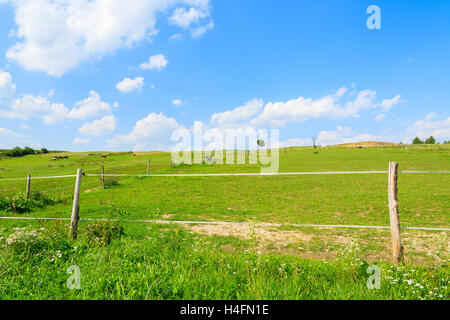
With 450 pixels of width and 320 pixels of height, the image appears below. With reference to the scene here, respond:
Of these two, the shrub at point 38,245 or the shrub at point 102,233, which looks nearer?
the shrub at point 38,245

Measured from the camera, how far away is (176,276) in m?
3.13

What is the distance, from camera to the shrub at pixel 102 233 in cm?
441

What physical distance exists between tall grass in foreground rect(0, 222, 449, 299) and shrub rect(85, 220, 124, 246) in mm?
191

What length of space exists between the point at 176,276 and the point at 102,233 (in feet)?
8.27

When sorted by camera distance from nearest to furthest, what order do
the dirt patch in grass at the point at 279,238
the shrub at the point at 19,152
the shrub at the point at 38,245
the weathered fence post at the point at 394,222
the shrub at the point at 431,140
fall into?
the shrub at the point at 38,245
the weathered fence post at the point at 394,222
the dirt patch in grass at the point at 279,238
the shrub at the point at 19,152
the shrub at the point at 431,140

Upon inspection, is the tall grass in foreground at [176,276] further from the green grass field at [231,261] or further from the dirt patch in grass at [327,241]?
the dirt patch in grass at [327,241]

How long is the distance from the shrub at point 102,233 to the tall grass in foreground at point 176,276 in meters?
0.19

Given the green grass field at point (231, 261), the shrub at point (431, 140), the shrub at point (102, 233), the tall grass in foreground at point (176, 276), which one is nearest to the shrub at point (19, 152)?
the green grass field at point (231, 261)

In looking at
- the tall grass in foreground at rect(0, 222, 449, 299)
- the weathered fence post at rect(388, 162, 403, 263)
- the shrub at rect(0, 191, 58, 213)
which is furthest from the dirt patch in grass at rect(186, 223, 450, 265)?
the shrub at rect(0, 191, 58, 213)

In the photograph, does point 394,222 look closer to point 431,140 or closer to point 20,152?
point 20,152

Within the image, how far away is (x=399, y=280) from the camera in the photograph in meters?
3.21

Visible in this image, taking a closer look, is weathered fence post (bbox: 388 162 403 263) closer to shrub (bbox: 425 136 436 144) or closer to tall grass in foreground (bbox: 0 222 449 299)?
tall grass in foreground (bbox: 0 222 449 299)

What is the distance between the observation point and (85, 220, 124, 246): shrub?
4.41 metres
